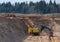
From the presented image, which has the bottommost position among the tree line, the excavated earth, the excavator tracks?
the excavator tracks

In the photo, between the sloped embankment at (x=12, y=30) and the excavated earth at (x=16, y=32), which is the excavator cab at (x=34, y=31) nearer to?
the excavated earth at (x=16, y=32)

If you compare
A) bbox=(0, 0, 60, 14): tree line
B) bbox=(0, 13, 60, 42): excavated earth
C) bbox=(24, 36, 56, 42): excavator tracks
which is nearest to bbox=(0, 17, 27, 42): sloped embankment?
bbox=(0, 13, 60, 42): excavated earth

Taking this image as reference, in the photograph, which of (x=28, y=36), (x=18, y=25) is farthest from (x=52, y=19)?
(x=28, y=36)

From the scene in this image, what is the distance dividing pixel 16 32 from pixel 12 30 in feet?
1.97

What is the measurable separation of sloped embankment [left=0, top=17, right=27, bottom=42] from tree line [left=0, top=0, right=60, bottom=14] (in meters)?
19.1

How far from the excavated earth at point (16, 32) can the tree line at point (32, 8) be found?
57.0 feet

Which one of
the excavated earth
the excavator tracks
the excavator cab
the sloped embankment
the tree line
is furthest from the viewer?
the tree line

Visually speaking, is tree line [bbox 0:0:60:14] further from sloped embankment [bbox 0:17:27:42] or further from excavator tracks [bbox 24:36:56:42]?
excavator tracks [bbox 24:36:56:42]

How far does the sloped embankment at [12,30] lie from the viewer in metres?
25.3

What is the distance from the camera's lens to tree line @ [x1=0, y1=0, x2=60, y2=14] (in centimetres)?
5084

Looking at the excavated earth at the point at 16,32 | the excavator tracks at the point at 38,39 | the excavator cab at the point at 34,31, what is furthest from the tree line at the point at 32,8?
the excavator tracks at the point at 38,39

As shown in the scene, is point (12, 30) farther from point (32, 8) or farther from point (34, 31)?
point (32, 8)

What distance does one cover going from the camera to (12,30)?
2827 centimetres

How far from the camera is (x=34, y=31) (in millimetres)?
A: 27406
